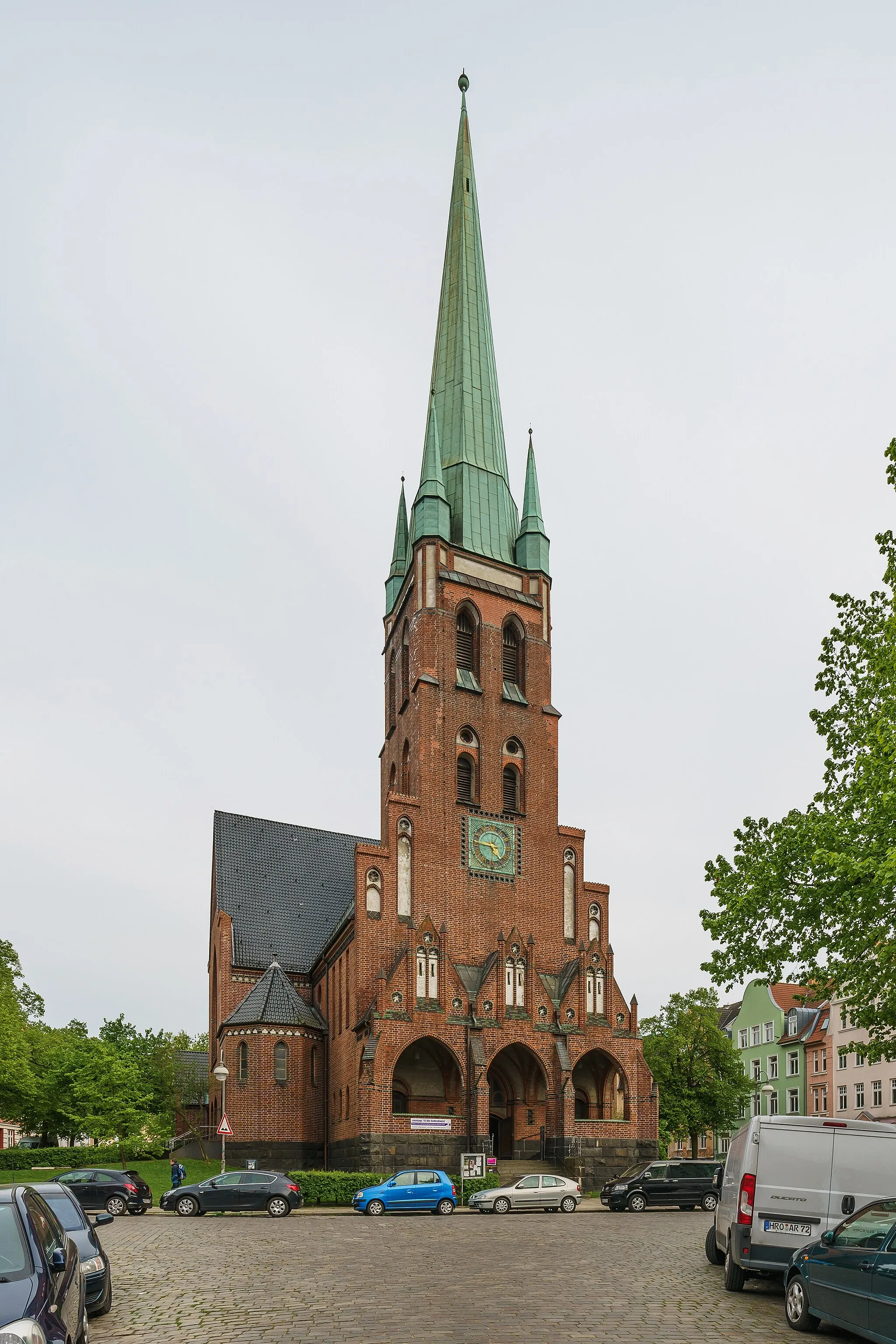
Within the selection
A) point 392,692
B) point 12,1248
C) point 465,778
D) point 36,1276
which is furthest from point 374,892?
point 36,1276

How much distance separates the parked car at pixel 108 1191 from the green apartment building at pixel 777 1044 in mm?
44868

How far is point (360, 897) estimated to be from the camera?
147 feet

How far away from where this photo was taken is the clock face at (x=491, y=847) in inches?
1882

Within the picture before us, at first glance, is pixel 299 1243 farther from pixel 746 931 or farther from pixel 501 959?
pixel 501 959

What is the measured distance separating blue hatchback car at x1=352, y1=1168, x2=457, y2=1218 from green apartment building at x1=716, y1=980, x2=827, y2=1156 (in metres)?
40.8

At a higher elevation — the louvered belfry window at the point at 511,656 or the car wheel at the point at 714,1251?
the louvered belfry window at the point at 511,656

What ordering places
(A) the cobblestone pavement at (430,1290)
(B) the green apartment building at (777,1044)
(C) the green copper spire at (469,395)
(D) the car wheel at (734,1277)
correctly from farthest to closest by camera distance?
1. (B) the green apartment building at (777,1044)
2. (C) the green copper spire at (469,395)
3. (D) the car wheel at (734,1277)
4. (A) the cobblestone pavement at (430,1290)

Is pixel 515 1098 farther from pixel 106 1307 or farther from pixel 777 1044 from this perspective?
pixel 777 1044

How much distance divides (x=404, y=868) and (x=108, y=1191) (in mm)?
17767

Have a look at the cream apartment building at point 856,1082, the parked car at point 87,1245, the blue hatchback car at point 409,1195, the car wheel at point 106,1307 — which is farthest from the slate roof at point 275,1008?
the car wheel at point 106,1307

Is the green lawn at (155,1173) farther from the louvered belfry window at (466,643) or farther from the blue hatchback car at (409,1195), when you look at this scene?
the louvered belfry window at (466,643)

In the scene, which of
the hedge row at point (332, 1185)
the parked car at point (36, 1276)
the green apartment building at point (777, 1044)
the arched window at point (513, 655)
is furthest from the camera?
the green apartment building at point (777, 1044)

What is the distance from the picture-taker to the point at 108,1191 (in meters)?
31.2

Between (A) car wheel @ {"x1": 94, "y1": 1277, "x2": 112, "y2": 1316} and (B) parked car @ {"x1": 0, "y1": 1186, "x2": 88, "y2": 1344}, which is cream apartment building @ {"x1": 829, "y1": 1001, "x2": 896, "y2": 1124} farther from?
(B) parked car @ {"x1": 0, "y1": 1186, "x2": 88, "y2": 1344}
